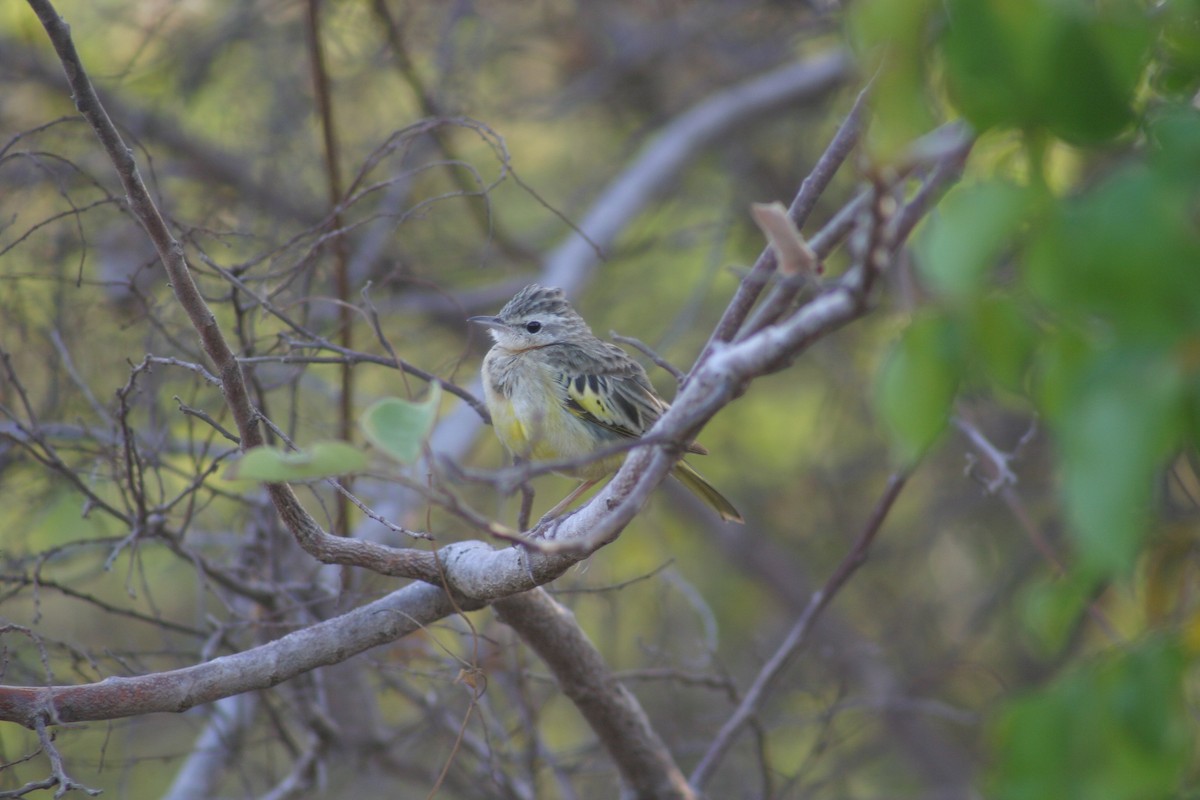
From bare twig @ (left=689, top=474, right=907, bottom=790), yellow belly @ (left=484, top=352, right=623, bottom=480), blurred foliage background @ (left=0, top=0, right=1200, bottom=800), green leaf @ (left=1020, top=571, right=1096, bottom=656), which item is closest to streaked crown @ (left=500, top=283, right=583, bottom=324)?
yellow belly @ (left=484, top=352, right=623, bottom=480)

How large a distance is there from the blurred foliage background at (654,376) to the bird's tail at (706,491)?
378mm

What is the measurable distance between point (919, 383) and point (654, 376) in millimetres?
8088

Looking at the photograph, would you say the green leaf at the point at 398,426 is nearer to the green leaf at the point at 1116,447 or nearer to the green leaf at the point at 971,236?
the green leaf at the point at 971,236

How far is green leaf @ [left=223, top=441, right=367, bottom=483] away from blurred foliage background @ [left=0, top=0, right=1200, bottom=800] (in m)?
0.10

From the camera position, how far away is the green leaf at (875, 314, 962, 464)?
1.34m

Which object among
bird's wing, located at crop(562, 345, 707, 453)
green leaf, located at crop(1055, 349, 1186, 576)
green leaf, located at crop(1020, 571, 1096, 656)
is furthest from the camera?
bird's wing, located at crop(562, 345, 707, 453)

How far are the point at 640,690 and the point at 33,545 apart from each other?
463 cm

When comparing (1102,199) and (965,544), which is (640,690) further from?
(1102,199)

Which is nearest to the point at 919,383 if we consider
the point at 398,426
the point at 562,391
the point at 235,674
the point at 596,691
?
the point at 398,426

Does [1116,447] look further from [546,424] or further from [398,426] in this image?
[546,424]

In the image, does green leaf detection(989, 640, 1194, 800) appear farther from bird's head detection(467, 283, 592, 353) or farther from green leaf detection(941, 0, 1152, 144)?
bird's head detection(467, 283, 592, 353)

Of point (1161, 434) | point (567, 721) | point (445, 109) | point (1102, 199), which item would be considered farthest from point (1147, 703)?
point (567, 721)

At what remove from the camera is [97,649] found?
16.1 ft

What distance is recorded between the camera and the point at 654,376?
9438mm
